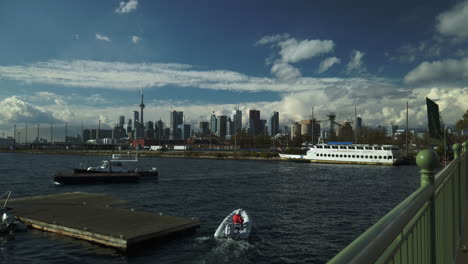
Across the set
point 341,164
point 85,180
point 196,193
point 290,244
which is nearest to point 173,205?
point 196,193

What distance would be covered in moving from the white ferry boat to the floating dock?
88157 mm

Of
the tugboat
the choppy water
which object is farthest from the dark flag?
the tugboat

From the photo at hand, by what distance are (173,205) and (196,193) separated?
8.23m

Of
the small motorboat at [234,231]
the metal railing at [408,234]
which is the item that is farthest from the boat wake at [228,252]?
the metal railing at [408,234]

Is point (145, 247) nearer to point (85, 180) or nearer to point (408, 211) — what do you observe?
point (408, 211)

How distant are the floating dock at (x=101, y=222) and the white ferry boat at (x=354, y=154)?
3471 inches

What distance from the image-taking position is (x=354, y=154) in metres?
101

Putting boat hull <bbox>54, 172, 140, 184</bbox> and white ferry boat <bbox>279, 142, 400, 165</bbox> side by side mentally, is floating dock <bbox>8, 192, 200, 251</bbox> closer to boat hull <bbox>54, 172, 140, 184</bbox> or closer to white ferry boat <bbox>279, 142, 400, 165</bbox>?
boat hull <bbox>54, 172, 140, 184</bbox>

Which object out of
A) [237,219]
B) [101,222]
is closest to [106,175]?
[101,222]

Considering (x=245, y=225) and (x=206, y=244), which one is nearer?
(x=206, y=244)

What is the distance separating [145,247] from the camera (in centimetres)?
1855

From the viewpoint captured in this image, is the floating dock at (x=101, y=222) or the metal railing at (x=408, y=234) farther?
the floating dock at (x=101, y=222)

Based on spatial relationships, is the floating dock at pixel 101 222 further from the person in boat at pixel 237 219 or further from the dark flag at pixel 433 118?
the dark flag at pixel 433 118

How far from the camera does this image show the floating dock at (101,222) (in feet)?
60.7
